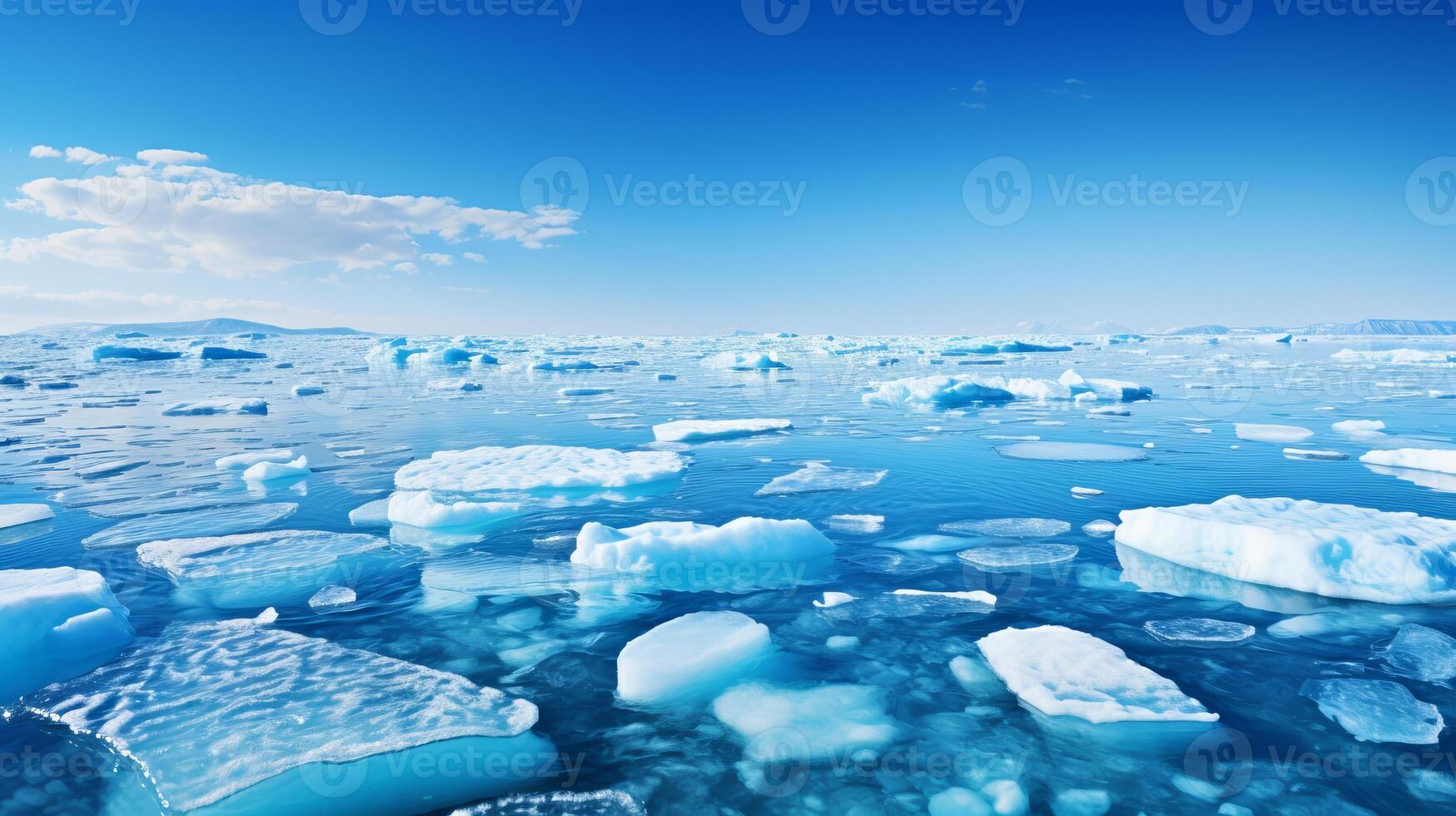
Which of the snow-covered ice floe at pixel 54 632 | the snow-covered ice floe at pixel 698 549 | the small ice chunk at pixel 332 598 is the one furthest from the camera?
the snow-covered ice floe at pixel 698 549

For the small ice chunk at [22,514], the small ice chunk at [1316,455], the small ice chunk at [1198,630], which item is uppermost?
the small ice chunk at [22,514]

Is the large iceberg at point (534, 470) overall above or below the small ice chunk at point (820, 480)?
above

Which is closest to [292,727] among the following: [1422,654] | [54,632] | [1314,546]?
[54,632]

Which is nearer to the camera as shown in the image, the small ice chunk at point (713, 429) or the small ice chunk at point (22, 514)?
the small ice chunk at point (22, 514)

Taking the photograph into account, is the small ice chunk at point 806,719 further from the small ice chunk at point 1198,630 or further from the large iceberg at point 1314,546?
the large iceberg at point 1314,546

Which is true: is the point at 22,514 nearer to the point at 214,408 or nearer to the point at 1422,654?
the point at 214,408

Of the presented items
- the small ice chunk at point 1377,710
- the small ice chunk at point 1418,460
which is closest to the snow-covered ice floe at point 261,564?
the small ice chunk at point 1377,710

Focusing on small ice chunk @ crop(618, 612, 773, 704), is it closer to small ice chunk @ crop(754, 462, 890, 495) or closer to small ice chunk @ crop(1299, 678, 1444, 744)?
small ice chunk @ crop(1299, 678, 1444, 744)
